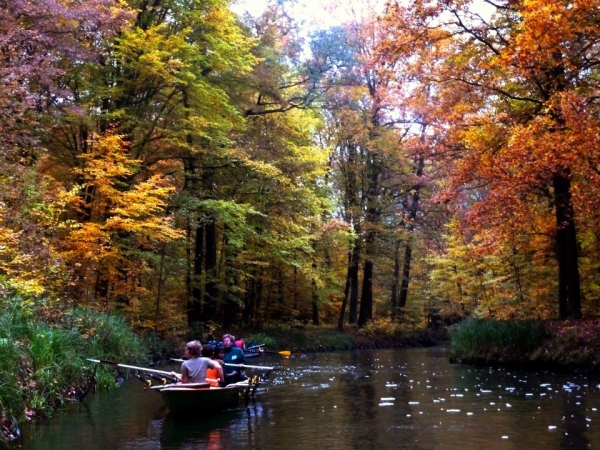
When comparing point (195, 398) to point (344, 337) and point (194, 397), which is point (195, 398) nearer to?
point (194, 397)

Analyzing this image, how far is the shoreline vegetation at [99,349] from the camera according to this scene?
9492 mm

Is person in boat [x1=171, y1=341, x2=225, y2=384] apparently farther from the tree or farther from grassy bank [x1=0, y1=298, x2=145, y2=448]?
the tree

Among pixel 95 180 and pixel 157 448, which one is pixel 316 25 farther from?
pixel 157 448

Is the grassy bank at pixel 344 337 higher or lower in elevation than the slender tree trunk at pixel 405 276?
lower

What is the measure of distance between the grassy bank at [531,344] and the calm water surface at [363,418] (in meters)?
0.67

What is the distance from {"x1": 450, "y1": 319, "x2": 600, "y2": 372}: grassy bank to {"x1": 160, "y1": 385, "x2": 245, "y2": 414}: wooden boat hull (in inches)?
355

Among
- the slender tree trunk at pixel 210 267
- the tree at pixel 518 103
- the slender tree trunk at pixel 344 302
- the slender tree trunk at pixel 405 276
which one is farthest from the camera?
the slender tree trunk at pixel 405 276

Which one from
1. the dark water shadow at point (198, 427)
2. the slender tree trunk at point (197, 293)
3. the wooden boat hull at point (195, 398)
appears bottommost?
the dark water shadow at point (198, 427)

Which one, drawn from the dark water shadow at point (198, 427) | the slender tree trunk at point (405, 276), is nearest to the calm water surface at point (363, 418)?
the dark water shadow at point (198, 427)

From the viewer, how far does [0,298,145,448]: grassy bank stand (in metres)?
9.04

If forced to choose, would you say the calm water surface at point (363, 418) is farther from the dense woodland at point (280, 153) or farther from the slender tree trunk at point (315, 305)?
the slender tree trunk at point (315, 305)

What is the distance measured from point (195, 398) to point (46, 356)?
260cm

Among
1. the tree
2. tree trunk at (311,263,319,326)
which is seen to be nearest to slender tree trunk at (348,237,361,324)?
tree trunk at (311,263,319,326)

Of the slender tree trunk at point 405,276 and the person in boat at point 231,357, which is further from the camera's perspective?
the slender tree trunk at point 405,276
